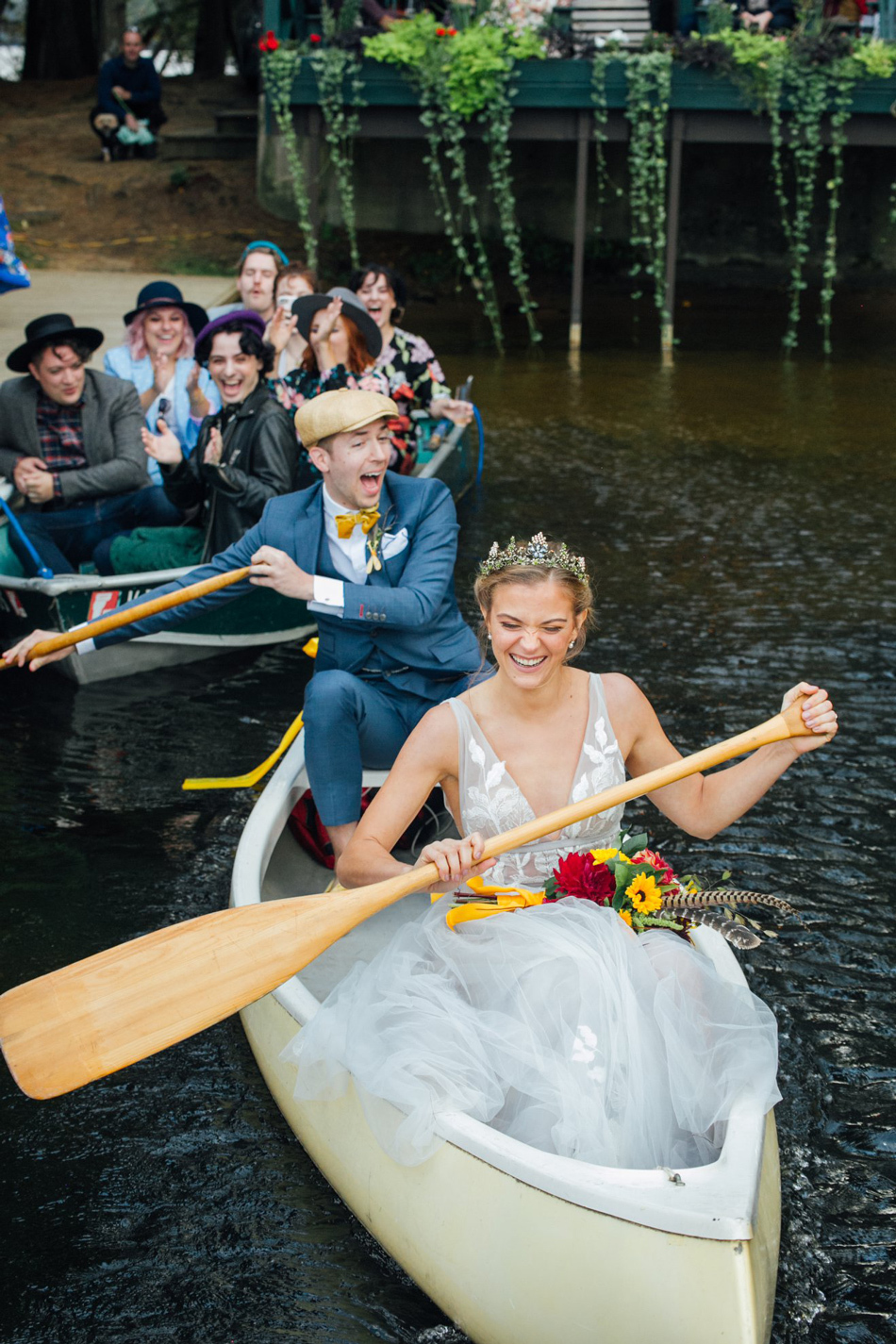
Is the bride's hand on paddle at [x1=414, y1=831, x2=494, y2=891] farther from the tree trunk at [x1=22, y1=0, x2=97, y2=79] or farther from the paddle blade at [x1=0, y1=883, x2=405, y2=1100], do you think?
the tree trunk at [x1=22, y1=0, x2=97, y2=79]

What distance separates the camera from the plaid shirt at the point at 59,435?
6.43 m

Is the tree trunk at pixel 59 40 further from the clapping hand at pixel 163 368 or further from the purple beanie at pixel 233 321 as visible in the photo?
the purple beanie at pixel 233 321

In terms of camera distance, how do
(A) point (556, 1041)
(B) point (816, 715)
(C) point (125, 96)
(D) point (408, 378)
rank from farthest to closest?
(C) point (125, 96) → (D) point (408, 378) → (B) point (816, 715) → (A) point (556, 1041)

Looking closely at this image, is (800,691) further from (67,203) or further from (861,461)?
(67,203)

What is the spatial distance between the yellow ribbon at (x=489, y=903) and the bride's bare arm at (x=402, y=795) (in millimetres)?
91

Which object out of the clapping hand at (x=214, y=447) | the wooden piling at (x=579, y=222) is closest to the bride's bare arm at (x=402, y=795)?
the clapping hand at (x=214, y=447)

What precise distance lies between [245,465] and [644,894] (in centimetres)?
360

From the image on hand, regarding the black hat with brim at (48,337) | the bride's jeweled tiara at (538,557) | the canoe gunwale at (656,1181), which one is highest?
the black hat with brim at (48,337)

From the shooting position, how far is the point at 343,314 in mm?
6266

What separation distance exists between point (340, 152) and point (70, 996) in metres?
13.9

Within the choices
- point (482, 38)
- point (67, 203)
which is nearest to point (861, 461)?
point (482, 38)

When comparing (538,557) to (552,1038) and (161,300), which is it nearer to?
(552,1038)

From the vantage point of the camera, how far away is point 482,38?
463 inches

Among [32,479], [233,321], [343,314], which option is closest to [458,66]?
[343,314]
